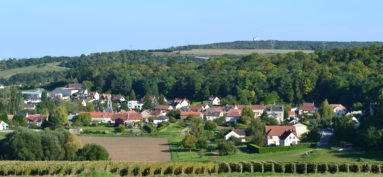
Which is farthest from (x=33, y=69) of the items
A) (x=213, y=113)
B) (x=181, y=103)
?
(x=213, y=113)

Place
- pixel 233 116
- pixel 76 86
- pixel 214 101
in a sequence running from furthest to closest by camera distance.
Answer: pixel 76 86
pixel 214 101
pixel 233 116

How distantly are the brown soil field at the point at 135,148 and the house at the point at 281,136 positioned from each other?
5.18m

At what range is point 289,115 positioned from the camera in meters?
47.2

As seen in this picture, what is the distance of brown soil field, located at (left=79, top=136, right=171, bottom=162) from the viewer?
31195mm

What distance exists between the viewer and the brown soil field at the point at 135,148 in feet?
102

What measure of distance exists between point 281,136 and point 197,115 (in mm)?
13492

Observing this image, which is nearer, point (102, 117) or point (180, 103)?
point (102, 117)

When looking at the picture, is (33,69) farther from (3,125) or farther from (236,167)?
(236,167)

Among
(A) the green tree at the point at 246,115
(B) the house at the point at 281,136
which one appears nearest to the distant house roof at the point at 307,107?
(A) the green tree at the point at 246,115

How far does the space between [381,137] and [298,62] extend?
127 feet

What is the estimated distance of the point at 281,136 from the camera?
3488cm

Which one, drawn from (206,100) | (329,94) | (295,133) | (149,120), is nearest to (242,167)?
(295,133)

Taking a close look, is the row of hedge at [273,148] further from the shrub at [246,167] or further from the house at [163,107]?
the house at [163,107]

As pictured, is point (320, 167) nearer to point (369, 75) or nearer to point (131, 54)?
point (369, 75)
